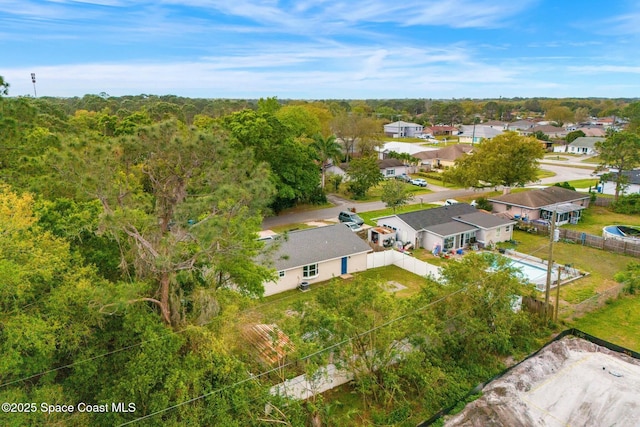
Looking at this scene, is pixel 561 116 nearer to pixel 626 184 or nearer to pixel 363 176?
pixel 626 184

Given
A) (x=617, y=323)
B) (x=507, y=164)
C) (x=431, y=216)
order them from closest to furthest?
(x=617, y=323), (x=431, y=216), (x=507, y=164)

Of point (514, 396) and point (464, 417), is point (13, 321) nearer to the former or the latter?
point (464, 417)

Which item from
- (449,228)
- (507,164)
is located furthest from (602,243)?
(507,164)

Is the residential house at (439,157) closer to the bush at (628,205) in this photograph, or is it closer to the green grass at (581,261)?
the bush at (628,205)

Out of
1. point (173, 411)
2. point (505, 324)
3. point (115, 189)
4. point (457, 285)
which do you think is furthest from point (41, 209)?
point (505, 324)

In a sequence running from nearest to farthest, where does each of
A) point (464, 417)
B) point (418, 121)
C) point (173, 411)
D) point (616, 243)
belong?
point (173, 411)
point (464, 417)
point (616, 243)
point (418, 121)

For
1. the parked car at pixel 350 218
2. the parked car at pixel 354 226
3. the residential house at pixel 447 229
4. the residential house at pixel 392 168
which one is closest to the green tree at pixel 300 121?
the residential house at pixel 392 168
